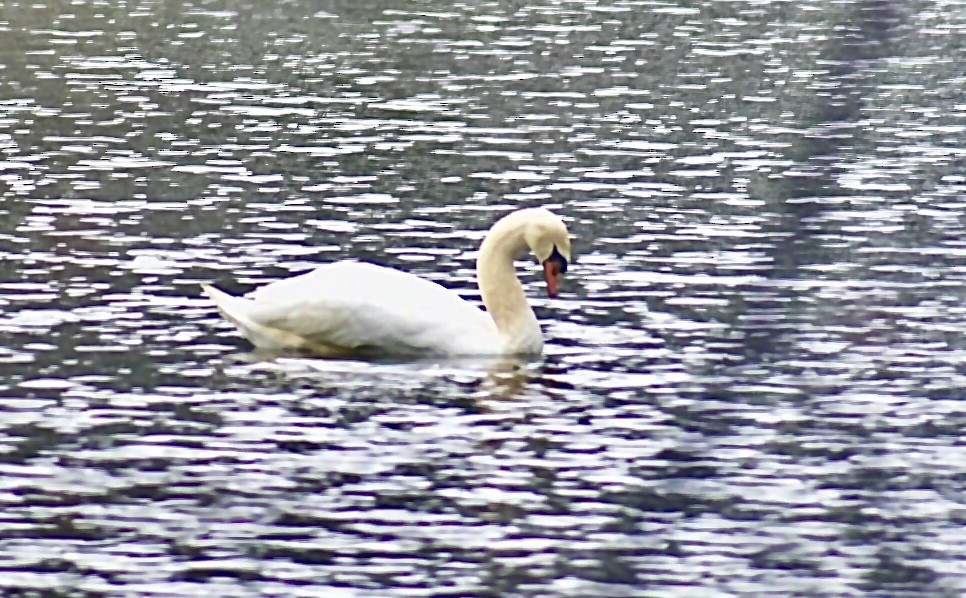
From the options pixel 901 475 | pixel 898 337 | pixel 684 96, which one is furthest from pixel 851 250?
pixel 684 96

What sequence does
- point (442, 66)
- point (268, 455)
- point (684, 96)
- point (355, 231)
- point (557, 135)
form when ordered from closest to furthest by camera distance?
point (268, 455) → point (355, 231) → point (557, 135) → point (684, 96) → point (442, 66)

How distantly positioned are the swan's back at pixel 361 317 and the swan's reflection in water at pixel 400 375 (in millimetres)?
137

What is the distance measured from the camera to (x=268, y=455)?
11500 millimetres

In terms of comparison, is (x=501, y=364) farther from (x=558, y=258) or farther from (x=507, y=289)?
(x=558, y=258)

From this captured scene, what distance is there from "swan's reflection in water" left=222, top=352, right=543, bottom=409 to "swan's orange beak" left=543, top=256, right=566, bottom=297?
1.17 m

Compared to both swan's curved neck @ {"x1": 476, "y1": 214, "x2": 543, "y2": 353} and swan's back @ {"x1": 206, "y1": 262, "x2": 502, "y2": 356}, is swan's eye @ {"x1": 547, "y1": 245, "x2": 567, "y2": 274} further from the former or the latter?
swan's back @ {"x1": 206, "y1": 262, "x2": 502, "y2": 356}

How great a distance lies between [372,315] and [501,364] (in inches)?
36.7

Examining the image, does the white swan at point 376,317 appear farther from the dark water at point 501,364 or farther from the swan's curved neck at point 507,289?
the dark water at point 501,364

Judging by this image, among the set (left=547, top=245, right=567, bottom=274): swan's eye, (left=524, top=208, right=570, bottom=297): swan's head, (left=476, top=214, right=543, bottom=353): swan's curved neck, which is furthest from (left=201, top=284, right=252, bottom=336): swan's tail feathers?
(left=547, top=245, right=567, bottom=274): swan's eye

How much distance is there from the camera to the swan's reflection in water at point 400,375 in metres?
13.4

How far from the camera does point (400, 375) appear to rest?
13875 millimetres

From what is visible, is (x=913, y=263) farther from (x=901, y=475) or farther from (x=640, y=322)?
(x=901, y=475)

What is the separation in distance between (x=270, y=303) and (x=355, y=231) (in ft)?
13.5

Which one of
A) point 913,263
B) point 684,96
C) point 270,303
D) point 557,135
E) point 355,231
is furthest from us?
point 684,96
